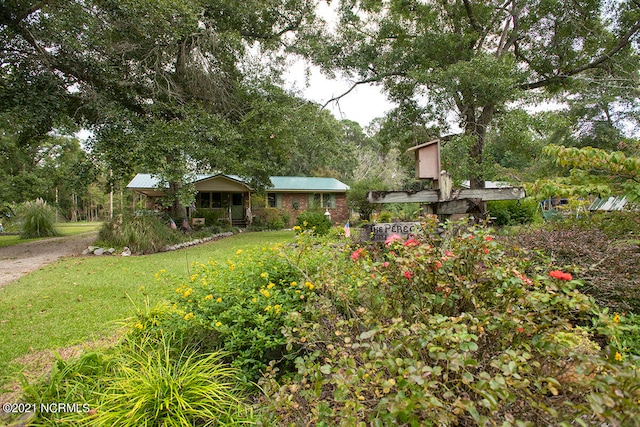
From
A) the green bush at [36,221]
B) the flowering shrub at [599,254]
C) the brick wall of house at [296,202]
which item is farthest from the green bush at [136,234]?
the brick wall of house at [296,202]

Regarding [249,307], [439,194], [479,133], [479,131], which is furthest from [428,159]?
[479,131]

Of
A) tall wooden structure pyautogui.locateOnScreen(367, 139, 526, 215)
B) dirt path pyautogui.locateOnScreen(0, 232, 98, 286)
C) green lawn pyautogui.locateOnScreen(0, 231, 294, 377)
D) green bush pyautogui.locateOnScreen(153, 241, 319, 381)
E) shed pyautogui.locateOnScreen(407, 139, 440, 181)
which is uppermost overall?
shed pyautogui.locateOnScreen(407, 139, 440, 181)

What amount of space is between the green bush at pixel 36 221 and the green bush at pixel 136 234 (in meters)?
7.80

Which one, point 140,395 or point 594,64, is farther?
point 594,64

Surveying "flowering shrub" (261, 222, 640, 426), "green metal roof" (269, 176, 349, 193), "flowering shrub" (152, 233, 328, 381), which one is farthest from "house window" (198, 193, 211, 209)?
"flowering shrub" (261, 222, 640, 426)

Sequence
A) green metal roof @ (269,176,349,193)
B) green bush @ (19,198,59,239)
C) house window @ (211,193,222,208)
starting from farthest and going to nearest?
green metal roof @ (269,176,349,193)
house window @ (211,193,222,208)
green bush @ (19,198,59,239)

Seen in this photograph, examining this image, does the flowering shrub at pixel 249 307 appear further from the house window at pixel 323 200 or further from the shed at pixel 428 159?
the house window at pixel 323 200

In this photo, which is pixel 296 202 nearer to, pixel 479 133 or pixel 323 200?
pixel 323 200

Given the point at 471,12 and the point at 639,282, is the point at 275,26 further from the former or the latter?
the point at 639,282

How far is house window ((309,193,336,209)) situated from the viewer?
2309 cm

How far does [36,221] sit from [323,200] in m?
16.3

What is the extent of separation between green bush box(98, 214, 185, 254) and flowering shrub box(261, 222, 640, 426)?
9780 millimetres

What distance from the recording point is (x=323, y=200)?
2342 cm

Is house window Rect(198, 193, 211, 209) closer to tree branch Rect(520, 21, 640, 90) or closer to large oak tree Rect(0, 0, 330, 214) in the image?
large oak tree Rect(0, 0, 330, 214)
